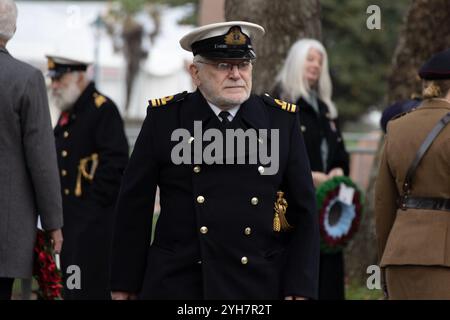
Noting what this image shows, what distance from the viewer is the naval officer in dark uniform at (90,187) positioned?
9078 millimetres

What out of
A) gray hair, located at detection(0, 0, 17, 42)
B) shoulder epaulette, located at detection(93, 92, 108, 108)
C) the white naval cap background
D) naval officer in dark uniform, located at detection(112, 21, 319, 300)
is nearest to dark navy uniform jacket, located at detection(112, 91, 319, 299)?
naval officer in dark uniform, located at detection(112, 21, 319, 300)

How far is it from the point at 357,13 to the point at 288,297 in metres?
30.2

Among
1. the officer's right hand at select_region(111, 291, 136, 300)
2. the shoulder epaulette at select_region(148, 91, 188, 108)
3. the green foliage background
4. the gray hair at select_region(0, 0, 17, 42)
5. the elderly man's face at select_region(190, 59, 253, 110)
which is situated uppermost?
the green foliage background

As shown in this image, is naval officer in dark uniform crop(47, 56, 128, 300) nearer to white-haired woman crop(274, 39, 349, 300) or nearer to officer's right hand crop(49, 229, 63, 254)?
white-haired woman crop(274, 39, 349, 300)

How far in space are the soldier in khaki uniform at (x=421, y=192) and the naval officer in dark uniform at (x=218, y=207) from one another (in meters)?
0.99

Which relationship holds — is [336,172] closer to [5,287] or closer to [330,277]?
[330,277]

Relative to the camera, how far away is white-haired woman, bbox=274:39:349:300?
8961 mm

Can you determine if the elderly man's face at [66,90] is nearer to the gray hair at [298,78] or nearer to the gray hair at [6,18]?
the gray hair at [298,78]

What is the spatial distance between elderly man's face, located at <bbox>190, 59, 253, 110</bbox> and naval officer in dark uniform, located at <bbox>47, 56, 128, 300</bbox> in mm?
3444

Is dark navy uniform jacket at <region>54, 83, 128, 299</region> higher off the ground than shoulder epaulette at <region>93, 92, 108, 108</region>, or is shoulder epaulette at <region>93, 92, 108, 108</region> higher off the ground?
shoulder epaulette at <region>93, 92, 108, 108</region>

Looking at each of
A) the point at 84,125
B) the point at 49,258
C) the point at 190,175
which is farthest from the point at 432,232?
the point at 84,125

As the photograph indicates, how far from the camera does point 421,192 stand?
646cm

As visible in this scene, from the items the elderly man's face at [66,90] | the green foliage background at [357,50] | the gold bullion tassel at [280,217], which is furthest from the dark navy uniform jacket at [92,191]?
the green foliage background at [357,50]

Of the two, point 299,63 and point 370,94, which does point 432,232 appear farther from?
point 370,94
